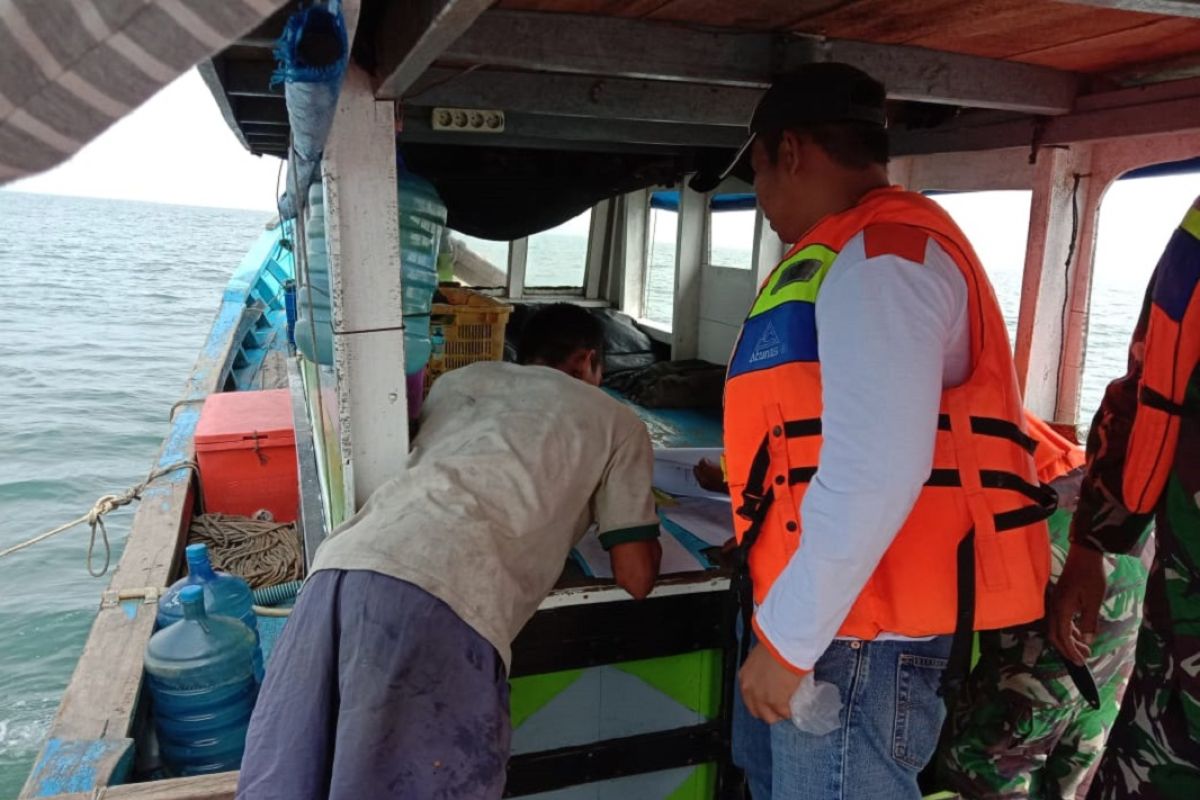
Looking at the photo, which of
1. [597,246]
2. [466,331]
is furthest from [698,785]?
[597,246]

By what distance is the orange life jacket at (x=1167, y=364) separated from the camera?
1.46 m

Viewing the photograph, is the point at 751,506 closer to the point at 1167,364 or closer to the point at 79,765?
the point at 1167,364

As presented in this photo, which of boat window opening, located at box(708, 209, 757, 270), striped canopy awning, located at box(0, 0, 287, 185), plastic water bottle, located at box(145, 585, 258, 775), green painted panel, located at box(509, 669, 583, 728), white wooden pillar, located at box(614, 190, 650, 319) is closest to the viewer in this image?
striped canopy awning, located at box(0, 0, 287, 185)

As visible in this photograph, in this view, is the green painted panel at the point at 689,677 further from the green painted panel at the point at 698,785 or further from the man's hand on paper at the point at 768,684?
the man's hand on paper at the point at 768,684

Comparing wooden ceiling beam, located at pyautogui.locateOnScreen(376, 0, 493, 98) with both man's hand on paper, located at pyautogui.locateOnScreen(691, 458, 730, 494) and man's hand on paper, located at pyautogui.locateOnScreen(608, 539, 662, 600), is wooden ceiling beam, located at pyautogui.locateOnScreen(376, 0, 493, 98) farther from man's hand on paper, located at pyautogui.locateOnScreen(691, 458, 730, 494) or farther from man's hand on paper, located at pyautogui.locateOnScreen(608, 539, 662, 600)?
man's hand on paper, located at pyautogui.locateOnScreen(691, 458, 730, 494)

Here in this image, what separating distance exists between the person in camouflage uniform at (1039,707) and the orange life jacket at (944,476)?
66 cm

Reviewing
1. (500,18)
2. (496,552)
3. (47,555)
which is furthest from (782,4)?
(47,555)

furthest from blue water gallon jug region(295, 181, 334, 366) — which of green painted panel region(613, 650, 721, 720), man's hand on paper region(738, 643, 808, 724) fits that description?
man's hand on paper region(738, 643, 808, 724)

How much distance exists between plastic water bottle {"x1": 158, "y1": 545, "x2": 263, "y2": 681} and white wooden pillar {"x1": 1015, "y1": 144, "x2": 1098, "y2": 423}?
12.1ft

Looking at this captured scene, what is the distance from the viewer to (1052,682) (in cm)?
207

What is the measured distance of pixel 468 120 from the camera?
349cm

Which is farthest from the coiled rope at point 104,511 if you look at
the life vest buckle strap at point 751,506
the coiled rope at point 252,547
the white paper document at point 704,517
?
the life vest buckle strap at point 751,506

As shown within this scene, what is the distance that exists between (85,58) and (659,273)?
920 cm

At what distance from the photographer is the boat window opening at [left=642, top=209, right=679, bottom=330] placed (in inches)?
342
